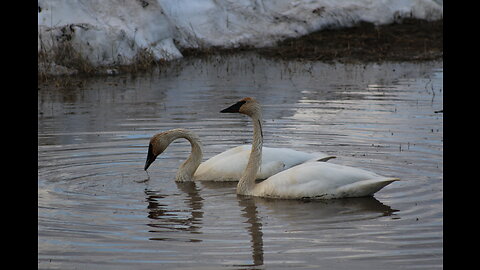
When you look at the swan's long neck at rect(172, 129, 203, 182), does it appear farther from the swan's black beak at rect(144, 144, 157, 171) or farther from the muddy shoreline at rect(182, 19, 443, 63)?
the muddy shoreline at rect(182, 19, 443, 63)

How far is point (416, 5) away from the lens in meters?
27.4

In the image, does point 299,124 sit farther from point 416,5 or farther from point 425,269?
point 416,5

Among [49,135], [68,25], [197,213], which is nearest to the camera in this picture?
[197,213]

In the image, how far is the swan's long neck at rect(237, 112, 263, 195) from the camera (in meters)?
9.09

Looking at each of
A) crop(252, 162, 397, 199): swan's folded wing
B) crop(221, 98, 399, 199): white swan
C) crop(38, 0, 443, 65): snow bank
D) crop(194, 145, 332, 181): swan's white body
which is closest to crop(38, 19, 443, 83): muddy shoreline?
crop(38, 0, 443, 65): snow bank

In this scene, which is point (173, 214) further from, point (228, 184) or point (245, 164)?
point (245, 164)

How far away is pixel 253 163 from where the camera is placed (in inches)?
364

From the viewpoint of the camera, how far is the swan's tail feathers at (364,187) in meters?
8.45

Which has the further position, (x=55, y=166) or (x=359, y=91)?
(x=359, y=91)

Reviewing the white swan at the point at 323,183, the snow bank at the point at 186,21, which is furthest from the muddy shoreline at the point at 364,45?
the white swan at the point at 323,183

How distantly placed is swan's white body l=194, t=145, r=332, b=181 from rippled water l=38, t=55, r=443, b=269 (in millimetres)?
146

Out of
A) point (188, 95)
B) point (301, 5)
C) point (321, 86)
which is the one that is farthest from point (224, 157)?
point (301, 5)

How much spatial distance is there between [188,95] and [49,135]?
175 inches

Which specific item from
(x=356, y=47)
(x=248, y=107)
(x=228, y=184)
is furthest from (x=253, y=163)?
(x=356, y=47)
